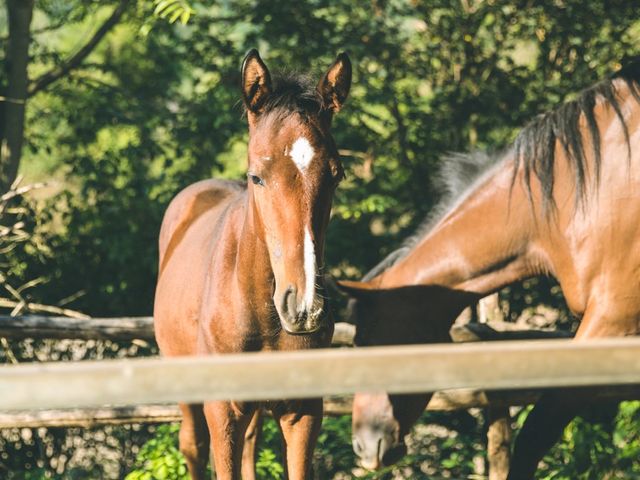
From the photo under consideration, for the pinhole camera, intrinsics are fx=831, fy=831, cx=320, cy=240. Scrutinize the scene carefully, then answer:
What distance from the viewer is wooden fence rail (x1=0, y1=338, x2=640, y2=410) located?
140 centimetres

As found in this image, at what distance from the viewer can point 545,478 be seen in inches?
172

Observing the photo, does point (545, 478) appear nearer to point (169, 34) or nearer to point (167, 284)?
point (167, 284)

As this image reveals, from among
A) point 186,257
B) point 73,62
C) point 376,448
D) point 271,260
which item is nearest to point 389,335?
point 376,448

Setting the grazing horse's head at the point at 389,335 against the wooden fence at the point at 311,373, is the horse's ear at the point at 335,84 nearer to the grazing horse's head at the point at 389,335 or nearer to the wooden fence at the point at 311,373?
the grazing horse's head at the point at 389,335

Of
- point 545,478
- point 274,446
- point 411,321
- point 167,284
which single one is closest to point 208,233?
point 167,284

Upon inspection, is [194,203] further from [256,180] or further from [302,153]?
[302,153]

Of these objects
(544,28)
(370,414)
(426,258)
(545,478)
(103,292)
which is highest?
(544,28)

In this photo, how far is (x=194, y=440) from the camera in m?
4.20

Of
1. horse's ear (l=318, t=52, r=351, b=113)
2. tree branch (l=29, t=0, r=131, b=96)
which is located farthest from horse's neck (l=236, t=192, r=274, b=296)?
tree branch (l=29, t=0, r=131, b=96)

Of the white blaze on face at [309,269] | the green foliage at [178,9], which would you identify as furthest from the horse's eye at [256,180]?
the green foliage at [178,9]

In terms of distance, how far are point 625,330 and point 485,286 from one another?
0.73m

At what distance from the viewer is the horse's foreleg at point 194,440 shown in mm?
4188

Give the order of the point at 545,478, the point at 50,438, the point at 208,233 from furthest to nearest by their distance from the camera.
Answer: the point at 50,438 < the point at 545,478 < the point at 208,233

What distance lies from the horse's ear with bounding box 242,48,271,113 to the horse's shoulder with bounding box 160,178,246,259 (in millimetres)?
1559
